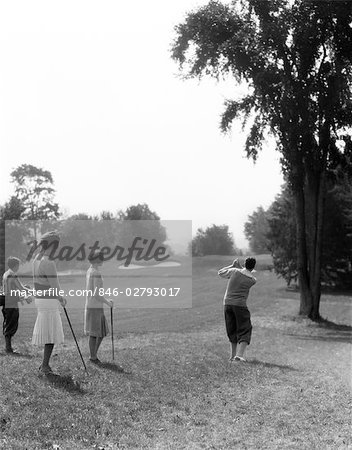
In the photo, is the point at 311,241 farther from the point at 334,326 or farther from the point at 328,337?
the point at 328,337

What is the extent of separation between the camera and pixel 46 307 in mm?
9680

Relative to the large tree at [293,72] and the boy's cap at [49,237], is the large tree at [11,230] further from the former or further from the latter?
the boy's cap at [49,237]

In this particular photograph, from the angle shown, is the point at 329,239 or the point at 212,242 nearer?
the point at 329,239

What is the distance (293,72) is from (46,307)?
64.9ft

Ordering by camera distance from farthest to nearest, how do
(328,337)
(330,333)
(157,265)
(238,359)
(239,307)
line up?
(157,265), (330,333), (328,337), (239,307), (238,359)

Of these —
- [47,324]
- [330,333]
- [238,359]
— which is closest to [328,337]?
[330,333]

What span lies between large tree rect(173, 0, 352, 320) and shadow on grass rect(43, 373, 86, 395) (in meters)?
18.5

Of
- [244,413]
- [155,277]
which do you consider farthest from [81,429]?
[155,277]

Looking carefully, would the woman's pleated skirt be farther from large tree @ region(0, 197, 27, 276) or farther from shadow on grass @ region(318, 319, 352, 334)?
large tree @ region(0, 197, 27, 276)

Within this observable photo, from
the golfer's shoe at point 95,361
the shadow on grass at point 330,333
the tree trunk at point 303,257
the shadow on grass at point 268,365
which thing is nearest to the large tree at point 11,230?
the tree trunk at point 303,257

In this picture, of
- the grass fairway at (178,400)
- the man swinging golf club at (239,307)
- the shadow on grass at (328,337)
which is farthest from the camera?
the shadow on grass at (328,337)

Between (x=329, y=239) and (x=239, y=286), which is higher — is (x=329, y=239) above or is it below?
above

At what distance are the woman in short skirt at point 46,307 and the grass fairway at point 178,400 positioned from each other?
1.90ft

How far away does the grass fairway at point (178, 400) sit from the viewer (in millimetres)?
7362
